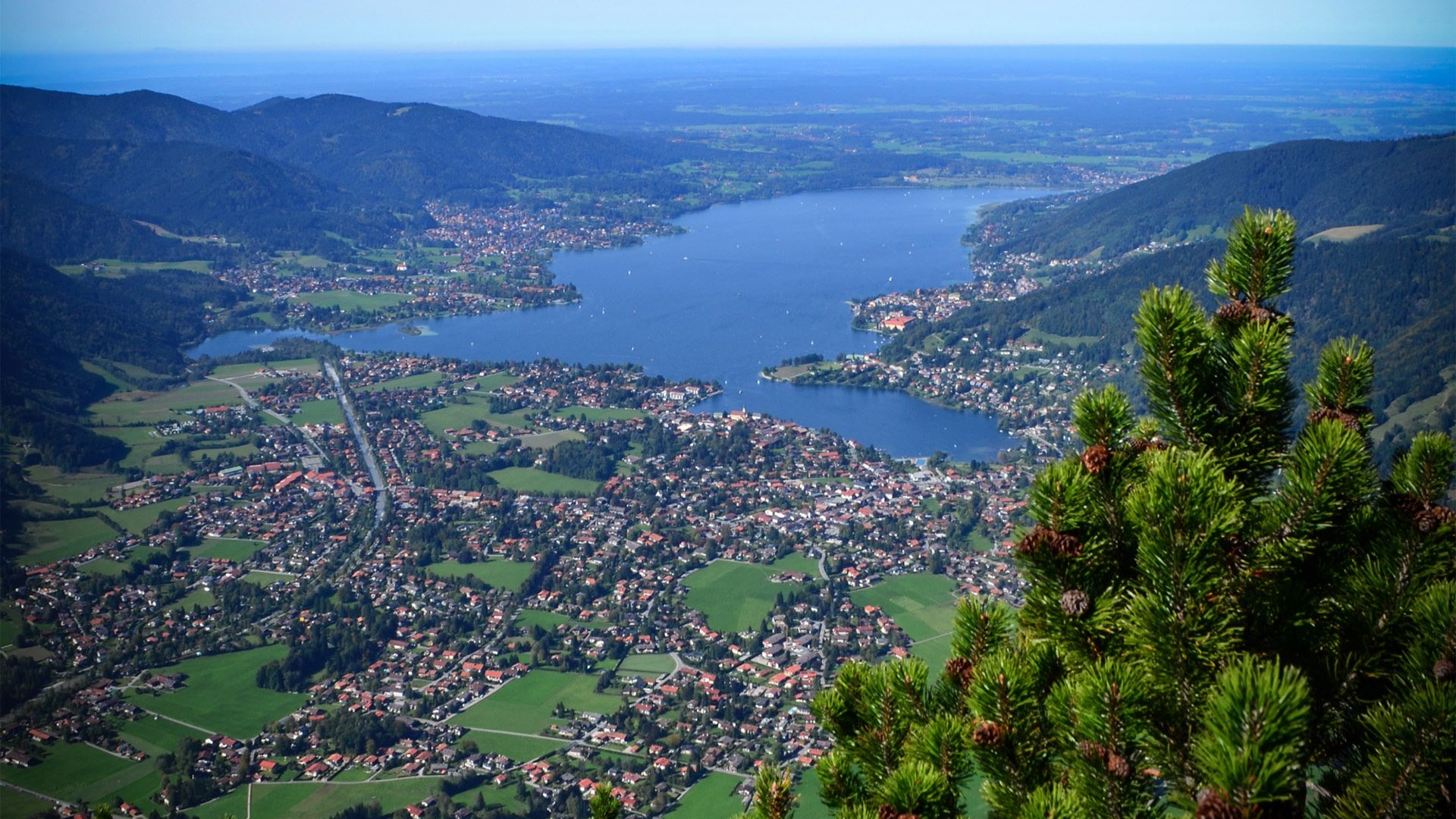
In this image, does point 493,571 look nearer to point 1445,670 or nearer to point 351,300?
point 1445,670

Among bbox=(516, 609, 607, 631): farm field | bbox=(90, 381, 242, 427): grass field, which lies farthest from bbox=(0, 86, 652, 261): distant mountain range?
bbox=(516, 609, 607, 631): farm field

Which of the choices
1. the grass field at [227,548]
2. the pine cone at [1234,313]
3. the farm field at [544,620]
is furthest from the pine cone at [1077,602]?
the grass field at [227,548]

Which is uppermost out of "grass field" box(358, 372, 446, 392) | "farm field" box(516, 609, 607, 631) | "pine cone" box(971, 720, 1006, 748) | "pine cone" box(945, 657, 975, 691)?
"pine cone" box(971, 720, 1006, 748)

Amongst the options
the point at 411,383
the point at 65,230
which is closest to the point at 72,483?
the point at 411,383

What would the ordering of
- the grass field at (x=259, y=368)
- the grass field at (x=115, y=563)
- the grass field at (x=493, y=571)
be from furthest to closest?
the grass field at (x=259, y=368) < the grass field at (x=493, y=571) < the grass field at (x=115, y=563)

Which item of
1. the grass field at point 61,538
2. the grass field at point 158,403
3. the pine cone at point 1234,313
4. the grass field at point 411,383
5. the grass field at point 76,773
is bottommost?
the grass field at point 76,773

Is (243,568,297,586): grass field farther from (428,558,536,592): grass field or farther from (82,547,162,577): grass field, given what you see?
(428,558,536,592): grass field

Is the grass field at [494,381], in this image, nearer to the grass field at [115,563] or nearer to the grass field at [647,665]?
the grass field at [115,563]
